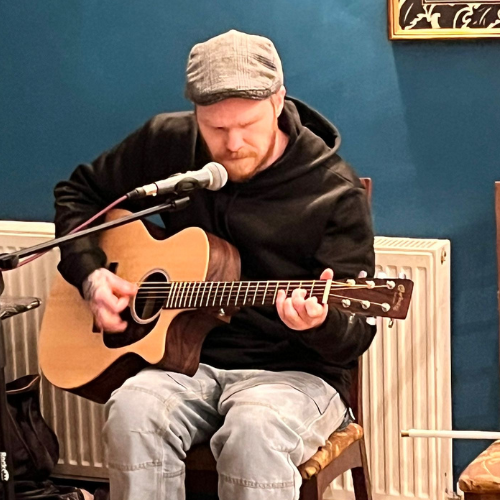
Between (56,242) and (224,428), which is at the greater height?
(56,242)

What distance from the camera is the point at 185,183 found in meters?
1.69

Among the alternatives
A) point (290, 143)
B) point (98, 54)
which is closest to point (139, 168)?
point (290, 143)

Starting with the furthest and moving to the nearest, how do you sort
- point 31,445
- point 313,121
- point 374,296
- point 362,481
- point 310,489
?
point 31,445, point 362,481, point 313,121, point 310,489, point 374,296

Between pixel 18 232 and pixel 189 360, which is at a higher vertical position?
pixel 18 232

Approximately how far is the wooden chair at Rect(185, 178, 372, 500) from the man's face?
0.27 metres

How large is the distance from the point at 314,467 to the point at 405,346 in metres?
0.51

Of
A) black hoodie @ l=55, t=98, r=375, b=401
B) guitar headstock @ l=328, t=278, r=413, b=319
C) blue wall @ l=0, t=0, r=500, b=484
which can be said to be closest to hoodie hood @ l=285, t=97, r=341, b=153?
black hoodie @ l=55, t=98, r=375, b=401

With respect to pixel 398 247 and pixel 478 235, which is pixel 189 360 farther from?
pixel 478 235

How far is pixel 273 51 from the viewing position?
198cm

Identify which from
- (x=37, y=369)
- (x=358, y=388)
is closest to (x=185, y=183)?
(x=358, y=388)

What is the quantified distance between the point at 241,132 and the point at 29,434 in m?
0.96

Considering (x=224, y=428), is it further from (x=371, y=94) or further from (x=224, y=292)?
(x=371, y=94)

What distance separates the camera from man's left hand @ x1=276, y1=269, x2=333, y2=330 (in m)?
1.77

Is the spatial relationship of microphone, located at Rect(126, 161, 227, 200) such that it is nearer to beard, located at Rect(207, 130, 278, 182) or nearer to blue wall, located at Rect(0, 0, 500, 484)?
beard, located at Rect(207, 130, 278, 182)
